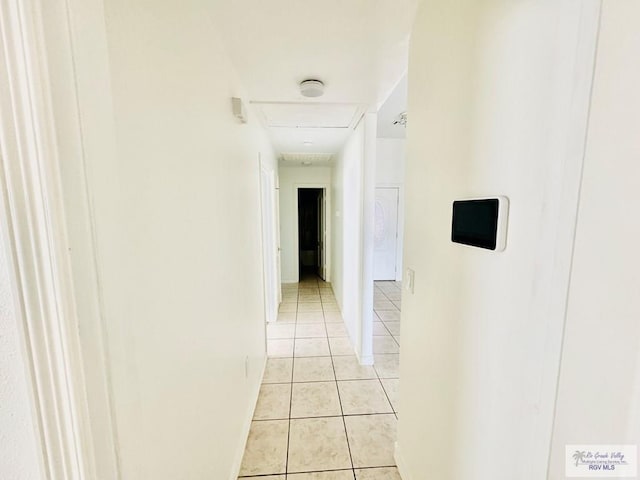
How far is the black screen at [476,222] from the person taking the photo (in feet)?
2.58

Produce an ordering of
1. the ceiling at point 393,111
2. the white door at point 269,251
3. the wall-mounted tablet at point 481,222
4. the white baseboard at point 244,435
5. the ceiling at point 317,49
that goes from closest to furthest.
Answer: the wall-mounted tablet at point 481,222
the ceiling at point 317,49
the white baseboard at point 244,435
the ceiling at point 393,111
the white door at point 269,251

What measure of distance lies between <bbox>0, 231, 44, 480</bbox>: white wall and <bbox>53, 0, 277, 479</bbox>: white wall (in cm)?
11

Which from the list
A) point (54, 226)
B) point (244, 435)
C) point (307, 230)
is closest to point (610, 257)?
point (54, 226)

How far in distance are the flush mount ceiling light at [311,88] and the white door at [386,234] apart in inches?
143

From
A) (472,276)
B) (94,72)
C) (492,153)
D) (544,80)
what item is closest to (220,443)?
(472,276)

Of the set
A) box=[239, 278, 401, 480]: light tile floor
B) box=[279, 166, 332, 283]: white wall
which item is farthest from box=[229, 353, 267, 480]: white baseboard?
box=[279, 166, 332, 283]: white wall

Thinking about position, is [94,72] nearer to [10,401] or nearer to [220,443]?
[10,401]

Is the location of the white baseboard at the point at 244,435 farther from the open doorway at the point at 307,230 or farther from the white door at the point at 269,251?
the open doorway at the point at 307,230

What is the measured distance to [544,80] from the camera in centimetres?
63

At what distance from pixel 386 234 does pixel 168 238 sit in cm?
500

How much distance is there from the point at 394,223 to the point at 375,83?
381 centimetres

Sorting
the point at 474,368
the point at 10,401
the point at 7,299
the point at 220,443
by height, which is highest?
the point at 7,299

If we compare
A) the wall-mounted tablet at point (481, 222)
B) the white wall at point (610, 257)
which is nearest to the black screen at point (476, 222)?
the wall-mounted tablet at point (481, 222)

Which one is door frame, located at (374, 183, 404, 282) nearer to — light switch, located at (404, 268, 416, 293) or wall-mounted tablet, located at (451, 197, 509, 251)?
light switch, located at (404, 268, 416, 293)
